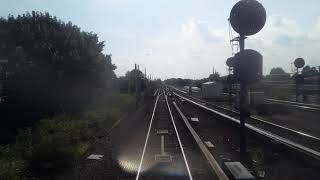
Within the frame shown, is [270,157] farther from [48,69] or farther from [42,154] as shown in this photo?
[48,69]

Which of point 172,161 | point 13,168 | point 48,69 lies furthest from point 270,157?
point 48,69

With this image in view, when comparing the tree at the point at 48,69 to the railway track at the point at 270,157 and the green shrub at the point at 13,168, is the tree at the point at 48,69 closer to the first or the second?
the green shrub at the point at 13,168

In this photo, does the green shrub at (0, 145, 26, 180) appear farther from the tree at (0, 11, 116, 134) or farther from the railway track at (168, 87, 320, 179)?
the tree at (0, 11, 116, 134)

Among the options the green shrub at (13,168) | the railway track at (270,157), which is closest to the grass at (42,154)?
the green shrub at (13,168)

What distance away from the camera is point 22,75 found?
41.0 meters

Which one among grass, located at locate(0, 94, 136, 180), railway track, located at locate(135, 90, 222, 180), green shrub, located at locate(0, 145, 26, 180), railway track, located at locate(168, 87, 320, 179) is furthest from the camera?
grass, located at locate(0, 94, 136, 180)

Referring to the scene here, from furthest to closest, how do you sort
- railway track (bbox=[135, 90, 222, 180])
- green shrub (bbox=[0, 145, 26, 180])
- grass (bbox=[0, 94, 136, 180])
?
1. grass (bbox=[0, 94, 136, 180])
2. railway track (bbox=[135, 90, 222, 180])
3. green shrub (bbox=[0, 145, 26, 180])

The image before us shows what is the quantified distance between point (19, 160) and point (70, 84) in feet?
110

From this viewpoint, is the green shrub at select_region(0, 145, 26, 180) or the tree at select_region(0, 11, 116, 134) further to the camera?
the tree at select_region(0, 11, 116, 134)

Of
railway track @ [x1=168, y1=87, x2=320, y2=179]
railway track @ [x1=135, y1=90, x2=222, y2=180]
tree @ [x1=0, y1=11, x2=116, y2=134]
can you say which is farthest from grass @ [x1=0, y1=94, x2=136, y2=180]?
tree @ [x1=0, y1=11, x2=116, y2=134]

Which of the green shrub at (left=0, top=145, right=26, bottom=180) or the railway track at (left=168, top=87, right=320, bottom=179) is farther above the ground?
the railway track at (left=168, top=87, right=320, bottom=179)

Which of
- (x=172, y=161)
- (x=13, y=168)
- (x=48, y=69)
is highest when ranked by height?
(x=48, y=69)

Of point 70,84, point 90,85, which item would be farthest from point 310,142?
point 90,85

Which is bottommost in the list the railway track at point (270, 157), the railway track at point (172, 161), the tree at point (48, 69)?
the railway track at point (172, 161)
